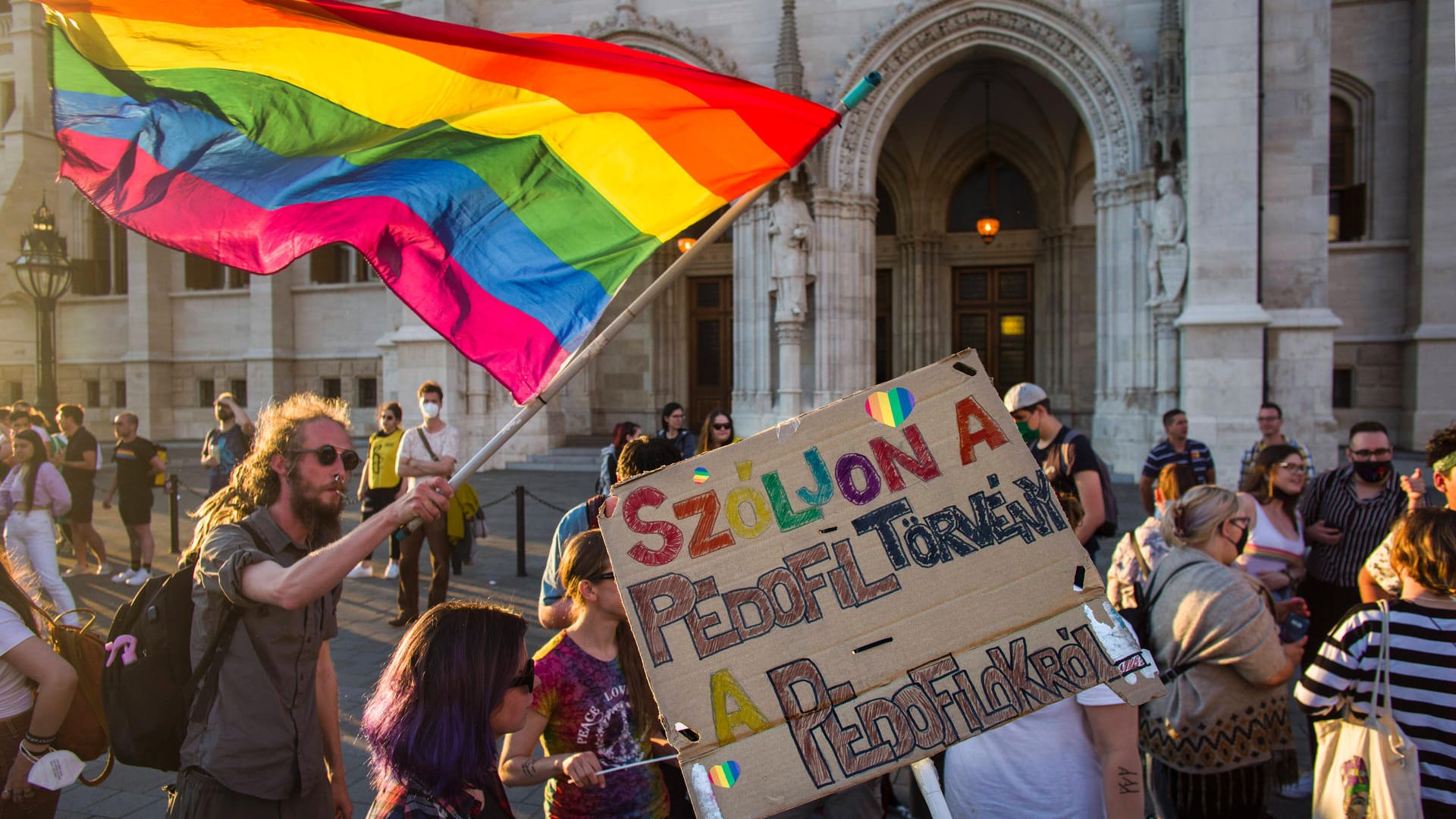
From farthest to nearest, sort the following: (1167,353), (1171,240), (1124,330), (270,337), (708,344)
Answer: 1. (270,337)
2. (708,344)
3. (1124,330)
4. (1167,353)
5. (1171,240)

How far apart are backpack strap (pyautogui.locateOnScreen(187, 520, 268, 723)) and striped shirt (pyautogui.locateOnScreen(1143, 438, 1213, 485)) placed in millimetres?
6180

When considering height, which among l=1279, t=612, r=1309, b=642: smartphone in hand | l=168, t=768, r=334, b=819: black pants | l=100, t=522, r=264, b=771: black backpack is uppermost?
Result: l=100, t=522, r=264, b=771: black backpack

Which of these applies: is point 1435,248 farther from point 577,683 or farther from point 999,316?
point 577,683

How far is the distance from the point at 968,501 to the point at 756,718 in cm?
61

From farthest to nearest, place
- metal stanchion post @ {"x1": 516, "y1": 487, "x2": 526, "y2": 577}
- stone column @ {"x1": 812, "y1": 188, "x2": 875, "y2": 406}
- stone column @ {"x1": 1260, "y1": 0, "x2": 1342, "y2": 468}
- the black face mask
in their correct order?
stone column @ {"x1": 812, "y1": 188, "x2": 875, "y2": 406}
stone column @ {"x1": 1260, "y1": 0, "x2": 1342, "y2": 468}
metal stanchion post @ {"x1": 516, "y1": 487, "x2": 526, "y2": 577}
the black face mask

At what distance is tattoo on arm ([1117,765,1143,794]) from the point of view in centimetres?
216

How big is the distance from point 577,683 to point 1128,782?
1456 millimetres

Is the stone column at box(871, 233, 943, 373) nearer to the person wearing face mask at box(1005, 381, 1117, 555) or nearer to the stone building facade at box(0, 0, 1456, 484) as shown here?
the stone building facade at box(0, 0, 1456, 484)

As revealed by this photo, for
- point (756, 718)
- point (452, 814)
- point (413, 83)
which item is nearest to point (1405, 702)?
point (756, 718)

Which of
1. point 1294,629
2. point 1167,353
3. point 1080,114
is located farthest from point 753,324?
point 1294,629

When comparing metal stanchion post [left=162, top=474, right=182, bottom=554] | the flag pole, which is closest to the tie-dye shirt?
the flag pole

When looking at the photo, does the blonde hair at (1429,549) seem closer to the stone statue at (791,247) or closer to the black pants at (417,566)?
the black pants at (417,566)

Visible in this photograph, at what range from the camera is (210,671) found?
2064 mm

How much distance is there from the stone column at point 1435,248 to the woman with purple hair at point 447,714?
16.8 m
